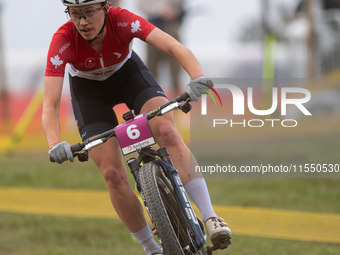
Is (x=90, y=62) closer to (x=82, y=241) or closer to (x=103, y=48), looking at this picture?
(x=103, y=48)

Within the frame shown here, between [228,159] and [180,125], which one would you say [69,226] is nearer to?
[228,159]

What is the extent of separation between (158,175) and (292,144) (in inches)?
340

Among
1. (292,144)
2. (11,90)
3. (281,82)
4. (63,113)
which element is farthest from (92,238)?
(11,90)

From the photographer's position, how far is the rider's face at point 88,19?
3.89 m

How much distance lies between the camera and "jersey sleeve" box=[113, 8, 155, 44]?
13.2 ft

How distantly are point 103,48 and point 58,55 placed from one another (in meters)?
0.40

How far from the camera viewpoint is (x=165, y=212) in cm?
343

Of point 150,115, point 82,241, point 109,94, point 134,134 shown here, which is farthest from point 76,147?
point 82,241

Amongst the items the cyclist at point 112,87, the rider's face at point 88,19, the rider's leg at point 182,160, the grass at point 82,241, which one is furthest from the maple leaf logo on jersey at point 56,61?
the grass at point 82,241

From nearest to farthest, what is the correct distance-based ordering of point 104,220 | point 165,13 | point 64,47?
point 64,47, point 104,220, point 165,13

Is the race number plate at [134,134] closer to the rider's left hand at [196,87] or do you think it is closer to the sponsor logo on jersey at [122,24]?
the rider's left hand at [196,87]

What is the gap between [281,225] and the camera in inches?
261

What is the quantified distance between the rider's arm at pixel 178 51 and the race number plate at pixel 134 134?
1.79 feet

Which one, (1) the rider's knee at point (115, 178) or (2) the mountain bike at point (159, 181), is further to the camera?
(1) the rider's knee at point (115, 178)
